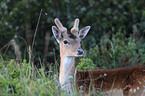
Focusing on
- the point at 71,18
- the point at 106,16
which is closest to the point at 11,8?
the point at 71,18

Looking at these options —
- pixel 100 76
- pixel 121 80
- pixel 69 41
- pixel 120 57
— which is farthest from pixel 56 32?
pixel 120 57

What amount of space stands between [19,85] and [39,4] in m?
7.91

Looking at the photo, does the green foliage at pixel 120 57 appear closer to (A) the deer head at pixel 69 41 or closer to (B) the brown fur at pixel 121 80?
(A) the deer head at pixel 69 41

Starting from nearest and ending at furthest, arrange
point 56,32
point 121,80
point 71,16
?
point 121,80 → point 56,32 → point 71,16

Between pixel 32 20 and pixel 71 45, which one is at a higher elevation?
pixel 32 20

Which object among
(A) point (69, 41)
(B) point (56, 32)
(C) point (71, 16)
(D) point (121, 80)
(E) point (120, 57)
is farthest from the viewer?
(C) point (71, 16)

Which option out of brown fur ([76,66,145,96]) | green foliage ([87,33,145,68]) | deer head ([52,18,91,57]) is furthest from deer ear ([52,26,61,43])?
green foliage ([87,33,145,68])

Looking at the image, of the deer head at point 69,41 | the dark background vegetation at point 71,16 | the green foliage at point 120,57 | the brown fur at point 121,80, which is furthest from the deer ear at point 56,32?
the dark background vegetation at point 71,16

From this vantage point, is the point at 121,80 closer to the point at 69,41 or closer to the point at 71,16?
the point at 69,41

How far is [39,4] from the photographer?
10.8 metres

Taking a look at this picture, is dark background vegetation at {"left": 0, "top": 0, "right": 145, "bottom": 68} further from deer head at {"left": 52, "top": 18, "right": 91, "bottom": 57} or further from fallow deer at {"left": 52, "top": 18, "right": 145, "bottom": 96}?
fallow deer at {"left": 52, "top": 18, "right": 145, "bottom": 96}

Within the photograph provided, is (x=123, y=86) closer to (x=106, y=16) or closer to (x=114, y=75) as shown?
(x=114, y=75)

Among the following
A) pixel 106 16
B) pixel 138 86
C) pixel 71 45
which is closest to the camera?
pixel 138 86

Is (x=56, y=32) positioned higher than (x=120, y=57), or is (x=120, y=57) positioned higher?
(x=56, y=32)
